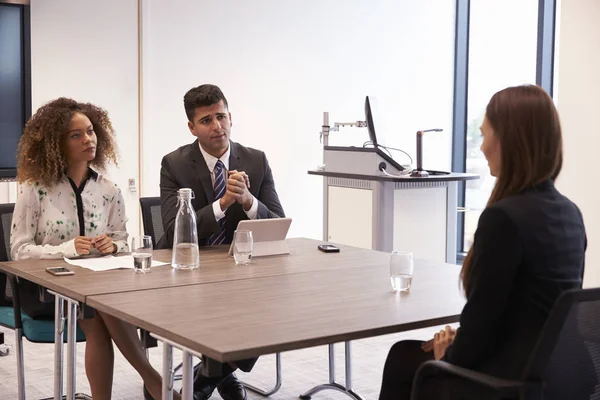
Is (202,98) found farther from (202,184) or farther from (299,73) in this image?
(299,73)

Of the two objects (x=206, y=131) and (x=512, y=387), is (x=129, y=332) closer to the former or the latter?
(x=206, y=131)

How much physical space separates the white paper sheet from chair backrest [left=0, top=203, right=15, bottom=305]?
411 mm

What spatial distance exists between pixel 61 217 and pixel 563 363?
2.04 metres

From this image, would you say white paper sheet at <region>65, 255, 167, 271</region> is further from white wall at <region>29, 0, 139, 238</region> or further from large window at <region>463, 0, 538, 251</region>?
large window at <region>463, 0, 538, 251</region>

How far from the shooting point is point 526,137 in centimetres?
187

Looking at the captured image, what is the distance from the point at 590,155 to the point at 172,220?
2680mm

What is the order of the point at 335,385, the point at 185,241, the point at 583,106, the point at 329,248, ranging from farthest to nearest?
the point at 583,106, the point at 335,385, the point at 329,248, the point at 185,241

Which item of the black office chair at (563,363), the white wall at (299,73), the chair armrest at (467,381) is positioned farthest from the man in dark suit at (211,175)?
the white wall at (299,73)

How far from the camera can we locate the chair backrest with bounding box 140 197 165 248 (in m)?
3.64

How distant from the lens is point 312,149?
688 centimetres

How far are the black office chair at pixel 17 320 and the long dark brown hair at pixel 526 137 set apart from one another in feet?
5.63

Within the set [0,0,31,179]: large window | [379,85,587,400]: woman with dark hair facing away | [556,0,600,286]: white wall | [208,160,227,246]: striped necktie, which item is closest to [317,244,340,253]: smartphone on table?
[208,160,227,246]: striped necktie

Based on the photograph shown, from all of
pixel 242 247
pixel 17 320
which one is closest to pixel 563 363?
pixel 242 247

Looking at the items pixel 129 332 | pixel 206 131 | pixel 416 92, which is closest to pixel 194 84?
pixel 416 92
